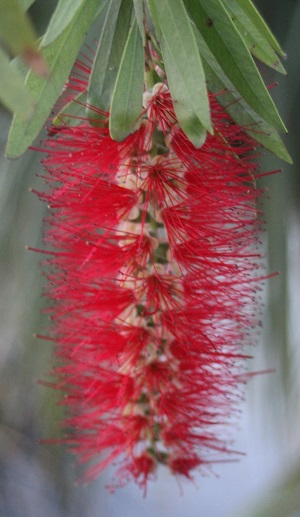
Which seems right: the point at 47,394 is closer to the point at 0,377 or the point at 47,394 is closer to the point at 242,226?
the point at 0,377

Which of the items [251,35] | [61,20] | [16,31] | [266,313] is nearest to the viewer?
[16,31]

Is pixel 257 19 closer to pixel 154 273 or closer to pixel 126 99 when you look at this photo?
pixel 126 99

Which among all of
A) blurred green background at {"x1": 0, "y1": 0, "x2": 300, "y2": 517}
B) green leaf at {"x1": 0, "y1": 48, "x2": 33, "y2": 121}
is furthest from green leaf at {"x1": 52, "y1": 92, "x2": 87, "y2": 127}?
green leaf at {"x1": 0, "y1": 48, "x2": 33, "y2": 121}

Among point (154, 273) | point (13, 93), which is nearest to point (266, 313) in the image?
point (154, 273)

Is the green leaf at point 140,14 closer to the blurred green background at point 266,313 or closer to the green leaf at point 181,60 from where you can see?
the green leaf at point 181,60

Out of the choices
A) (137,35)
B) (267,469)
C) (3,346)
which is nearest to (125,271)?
(137,35)

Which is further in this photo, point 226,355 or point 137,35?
point 226,355

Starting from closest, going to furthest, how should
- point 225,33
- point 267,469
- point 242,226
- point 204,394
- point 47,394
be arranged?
1. point 225,33
2. point 242,226
3. point 204,394
4. point 47,394
5. point 267,469

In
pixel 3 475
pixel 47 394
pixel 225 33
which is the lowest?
pixel 3 475
